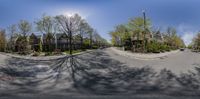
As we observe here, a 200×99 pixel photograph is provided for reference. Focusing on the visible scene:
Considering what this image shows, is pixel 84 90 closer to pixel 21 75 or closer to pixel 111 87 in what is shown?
pixel 111 87

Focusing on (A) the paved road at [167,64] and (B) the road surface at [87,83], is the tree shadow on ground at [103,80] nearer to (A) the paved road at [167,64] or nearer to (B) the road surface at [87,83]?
(B) the road surface at [87,83]

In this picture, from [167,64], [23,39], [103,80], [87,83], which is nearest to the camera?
[87,83]

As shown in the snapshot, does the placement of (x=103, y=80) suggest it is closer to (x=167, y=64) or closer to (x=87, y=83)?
(x=87, y=83)

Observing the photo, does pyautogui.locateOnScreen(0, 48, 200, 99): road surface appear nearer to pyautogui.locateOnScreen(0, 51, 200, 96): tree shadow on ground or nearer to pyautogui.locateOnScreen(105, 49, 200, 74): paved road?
pyautogui.locateOnScreen(0, 51, 200, 96): tree shadow on ground

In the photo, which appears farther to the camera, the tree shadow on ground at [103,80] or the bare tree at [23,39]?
the bare tree at [23,39]

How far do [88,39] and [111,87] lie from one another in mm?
51957

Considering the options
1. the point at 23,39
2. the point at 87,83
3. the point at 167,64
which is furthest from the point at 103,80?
the point at 23,39

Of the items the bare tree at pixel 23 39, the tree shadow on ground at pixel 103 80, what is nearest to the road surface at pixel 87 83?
the tree shadow on ground at pixel 103 80

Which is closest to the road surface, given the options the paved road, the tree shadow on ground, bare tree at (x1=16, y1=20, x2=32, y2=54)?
the tree shadow on ground

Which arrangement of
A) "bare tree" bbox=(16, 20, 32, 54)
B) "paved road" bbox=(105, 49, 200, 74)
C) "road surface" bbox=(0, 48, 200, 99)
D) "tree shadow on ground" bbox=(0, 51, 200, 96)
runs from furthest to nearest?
"bare tree" bbox=(16, 20, 32, 54)
"paved road" bbox=(105, 49, 200, 74)
"tree shadow on ground" bbox=(0, 51, 200, 96)
"road surface" bbox=(0, 48, 200, 99)

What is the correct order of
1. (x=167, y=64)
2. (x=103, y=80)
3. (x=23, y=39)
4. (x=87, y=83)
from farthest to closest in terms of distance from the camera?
1. (x=23, y=39)
2. (x=167, y=64)
3. (x=103, y=80)
4. (x=87, y=83)

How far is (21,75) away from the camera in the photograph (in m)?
16.3

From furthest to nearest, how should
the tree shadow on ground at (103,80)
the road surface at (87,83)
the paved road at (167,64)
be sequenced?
the paved road at (167,64) → the tree shadow on ground at (103,80) → the road surface at (87,83)

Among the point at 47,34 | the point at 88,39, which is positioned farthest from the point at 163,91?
the point at 88,39
